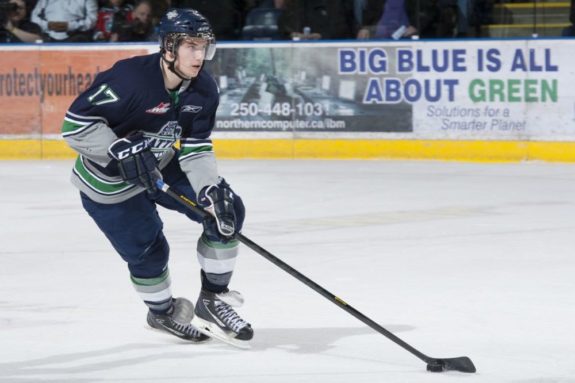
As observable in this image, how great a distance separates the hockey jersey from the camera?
4.48 meters

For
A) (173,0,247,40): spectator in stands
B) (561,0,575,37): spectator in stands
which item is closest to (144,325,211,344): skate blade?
(561,0,575,37): spectator in stands

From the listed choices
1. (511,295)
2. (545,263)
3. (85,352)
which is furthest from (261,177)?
(85,352)

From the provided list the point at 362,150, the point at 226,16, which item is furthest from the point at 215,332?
the point at 226,16

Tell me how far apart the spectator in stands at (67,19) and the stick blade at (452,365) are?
28.8ft

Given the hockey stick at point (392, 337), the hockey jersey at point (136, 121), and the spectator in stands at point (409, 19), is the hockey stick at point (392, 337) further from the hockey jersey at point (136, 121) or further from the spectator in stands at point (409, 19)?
the spectator in stands at point (409, 19)

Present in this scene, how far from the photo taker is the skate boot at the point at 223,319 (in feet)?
15.4

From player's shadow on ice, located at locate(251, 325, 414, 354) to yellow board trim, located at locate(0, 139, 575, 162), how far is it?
20.9 feet

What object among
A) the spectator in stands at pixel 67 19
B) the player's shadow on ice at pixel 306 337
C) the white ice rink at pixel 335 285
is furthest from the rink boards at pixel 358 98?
the player's shadow on ice at pixel 306 337

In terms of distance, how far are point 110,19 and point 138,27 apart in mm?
288

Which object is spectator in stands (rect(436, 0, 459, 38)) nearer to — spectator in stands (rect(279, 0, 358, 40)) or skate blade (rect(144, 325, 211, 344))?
spectator in stands (rect(279, 0, 358, 40))

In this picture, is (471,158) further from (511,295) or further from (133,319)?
(133,319)

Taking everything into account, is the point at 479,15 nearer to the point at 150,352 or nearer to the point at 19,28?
the point at 19,28

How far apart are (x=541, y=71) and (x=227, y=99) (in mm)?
2644

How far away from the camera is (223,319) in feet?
15.6
